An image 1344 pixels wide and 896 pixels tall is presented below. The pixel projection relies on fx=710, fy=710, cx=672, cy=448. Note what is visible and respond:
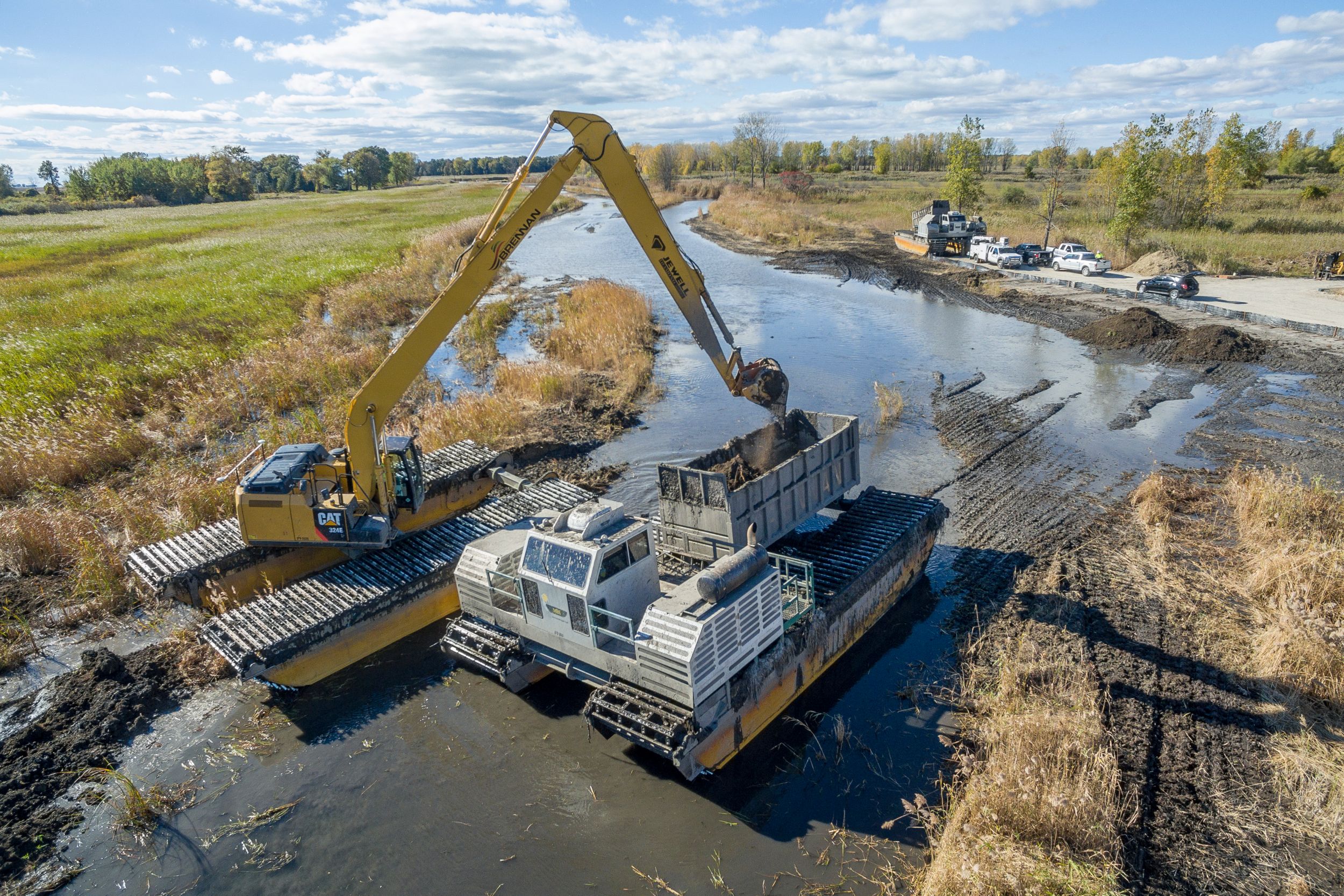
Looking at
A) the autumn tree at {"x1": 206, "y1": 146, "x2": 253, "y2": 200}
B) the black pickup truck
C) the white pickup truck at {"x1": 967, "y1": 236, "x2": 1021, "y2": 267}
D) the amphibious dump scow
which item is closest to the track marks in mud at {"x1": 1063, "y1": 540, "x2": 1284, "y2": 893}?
the amphibious dump scow

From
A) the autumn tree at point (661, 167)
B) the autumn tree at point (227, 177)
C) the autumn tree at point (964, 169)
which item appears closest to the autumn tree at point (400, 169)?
the autumn tree at point (227, 177)

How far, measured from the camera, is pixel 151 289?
31.3 m

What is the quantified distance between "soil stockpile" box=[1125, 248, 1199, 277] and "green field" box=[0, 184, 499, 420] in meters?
37.8

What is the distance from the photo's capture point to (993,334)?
88.8ft

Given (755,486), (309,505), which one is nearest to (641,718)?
(755,486)

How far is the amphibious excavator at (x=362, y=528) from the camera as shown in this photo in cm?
960

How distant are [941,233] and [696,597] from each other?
1614 inches

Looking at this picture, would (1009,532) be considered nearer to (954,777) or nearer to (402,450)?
(954,777)

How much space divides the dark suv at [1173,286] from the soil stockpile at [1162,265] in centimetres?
193

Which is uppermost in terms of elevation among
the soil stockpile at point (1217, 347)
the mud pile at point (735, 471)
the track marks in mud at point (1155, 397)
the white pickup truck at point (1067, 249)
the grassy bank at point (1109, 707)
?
the white pickup truck at point (1067, 249)

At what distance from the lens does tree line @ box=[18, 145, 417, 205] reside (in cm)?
9162

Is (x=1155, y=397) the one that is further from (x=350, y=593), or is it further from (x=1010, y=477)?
(x=350, y=593)

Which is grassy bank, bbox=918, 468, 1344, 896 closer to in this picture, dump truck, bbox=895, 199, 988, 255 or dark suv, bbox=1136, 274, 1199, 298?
dark suv, bbox=1136, 274, 1199, 298

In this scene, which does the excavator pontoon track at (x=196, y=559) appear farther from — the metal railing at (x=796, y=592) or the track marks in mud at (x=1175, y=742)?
the track marks in mud at (x=1175, y=742)
